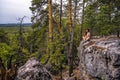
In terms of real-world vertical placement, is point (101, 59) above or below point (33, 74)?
below

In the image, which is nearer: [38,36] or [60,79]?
[60,79]

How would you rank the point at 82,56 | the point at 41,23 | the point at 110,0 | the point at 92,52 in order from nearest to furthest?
the point at 92,52 → the point at 82,56 → the point at 110,0 → the point at 41,23

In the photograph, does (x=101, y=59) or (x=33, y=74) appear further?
(x=101, y=59)

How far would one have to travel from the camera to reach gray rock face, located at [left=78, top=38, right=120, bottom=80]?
15859 mm

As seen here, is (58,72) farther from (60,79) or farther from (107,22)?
(107,22)

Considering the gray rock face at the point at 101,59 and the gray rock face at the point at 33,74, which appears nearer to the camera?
the gray rock face at the point at 33,74

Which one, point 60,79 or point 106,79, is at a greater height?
point 106,79

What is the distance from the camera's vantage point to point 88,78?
19.6 meters

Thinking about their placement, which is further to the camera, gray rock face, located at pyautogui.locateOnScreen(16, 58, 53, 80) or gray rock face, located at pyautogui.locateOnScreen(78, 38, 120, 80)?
gray rock face, located at pyautogui.locateOnScreen(78, 38, 120, 80)

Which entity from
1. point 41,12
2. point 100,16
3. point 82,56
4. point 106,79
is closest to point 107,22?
point 100,16

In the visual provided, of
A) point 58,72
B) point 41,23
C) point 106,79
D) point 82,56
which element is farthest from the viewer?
point 41,23

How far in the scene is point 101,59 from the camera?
1722cm

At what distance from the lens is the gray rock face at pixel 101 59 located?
15859 millimetres

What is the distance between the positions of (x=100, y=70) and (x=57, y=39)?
7.15 metres
